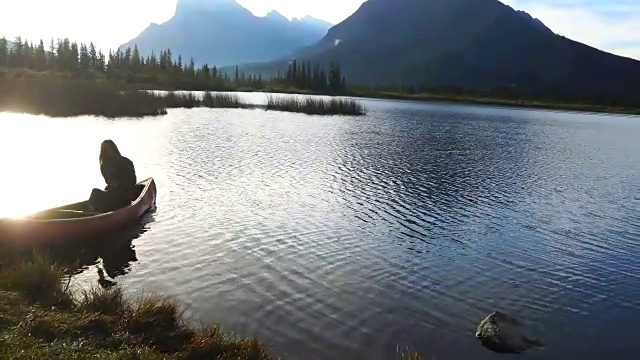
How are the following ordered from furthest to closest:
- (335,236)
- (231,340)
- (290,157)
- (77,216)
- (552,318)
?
(290,157) < (335,236) < (77,216) < (552,318) < (231,340)

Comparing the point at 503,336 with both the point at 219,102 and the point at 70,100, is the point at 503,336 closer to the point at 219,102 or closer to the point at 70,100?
the point at 70,100

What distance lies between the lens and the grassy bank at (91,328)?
820cm

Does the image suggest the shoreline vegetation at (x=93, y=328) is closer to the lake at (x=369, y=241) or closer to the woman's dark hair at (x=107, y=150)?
the lake at (x=369, y=241)

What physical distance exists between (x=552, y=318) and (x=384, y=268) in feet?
16.5

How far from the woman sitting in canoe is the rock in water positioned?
1369 centimetres

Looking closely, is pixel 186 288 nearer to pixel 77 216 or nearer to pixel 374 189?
pixel 77 216

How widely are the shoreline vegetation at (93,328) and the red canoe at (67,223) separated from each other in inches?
119

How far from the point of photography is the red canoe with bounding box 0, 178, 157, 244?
49.7 feet

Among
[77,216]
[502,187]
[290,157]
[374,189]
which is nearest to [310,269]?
[77,216]

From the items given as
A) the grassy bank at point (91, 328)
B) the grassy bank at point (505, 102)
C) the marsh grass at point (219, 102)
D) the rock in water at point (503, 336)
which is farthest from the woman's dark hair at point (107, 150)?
the grassy bank at point (505, 102)

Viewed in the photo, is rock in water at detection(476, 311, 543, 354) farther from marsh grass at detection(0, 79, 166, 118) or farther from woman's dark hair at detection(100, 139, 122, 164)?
marsh grass at detection(0, 79, 166, 118)

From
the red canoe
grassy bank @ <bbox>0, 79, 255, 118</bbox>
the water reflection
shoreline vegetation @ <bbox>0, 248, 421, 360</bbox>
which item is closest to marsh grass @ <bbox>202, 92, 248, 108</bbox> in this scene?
grassy bank @ <bbox>0, 79, 255, 118</bbox>

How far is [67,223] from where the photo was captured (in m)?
16.3

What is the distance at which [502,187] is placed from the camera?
105 feet
